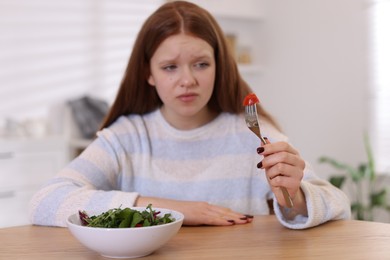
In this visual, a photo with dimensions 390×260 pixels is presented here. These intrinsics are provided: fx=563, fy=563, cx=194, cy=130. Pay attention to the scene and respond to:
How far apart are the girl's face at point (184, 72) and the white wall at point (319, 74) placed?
2327 mm

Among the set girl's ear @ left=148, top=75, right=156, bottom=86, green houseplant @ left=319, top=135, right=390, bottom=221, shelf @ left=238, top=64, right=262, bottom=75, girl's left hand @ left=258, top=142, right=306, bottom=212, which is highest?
girl's ear @ left=148, top=75, right=156, bottom=86

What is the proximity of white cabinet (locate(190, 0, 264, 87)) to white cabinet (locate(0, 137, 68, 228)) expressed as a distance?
1566mm

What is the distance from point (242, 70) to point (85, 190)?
3.10 m

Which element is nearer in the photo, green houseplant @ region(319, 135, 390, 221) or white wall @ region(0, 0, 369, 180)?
green houseplant @ region(319, 135, 390, 221)

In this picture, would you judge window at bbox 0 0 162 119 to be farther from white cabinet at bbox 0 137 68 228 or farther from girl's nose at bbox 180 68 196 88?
girl's nose at bbox 180 68 196 88

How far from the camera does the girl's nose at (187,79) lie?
1567mm

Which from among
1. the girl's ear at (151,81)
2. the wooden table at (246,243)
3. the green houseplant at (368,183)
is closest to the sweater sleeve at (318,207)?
the wooden table at (246,243)

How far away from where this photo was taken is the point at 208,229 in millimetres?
1280

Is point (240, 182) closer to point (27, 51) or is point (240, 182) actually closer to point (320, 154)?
point (320, 154)

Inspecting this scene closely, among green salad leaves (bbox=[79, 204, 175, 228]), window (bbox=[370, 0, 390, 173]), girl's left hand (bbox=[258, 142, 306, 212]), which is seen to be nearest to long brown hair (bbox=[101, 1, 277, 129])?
girl's left hand (bbox=[258, 142, 306, 212])

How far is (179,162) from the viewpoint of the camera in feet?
5.76

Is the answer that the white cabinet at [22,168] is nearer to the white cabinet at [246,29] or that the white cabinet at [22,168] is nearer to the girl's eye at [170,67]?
the white cabinet at [246,29]

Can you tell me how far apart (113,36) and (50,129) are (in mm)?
869

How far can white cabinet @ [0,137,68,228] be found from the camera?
137 inches
